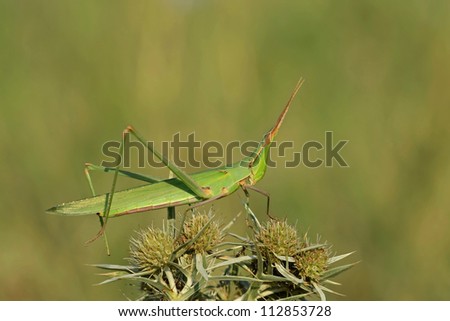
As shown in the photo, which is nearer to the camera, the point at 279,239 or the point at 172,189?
the point at 279,239

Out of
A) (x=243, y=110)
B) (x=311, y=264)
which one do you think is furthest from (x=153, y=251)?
(x=243, y=110)

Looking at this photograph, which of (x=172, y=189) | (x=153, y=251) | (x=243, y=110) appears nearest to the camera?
(x=153, y=251)

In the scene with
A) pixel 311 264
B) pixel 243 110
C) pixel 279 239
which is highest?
pixel 243 110

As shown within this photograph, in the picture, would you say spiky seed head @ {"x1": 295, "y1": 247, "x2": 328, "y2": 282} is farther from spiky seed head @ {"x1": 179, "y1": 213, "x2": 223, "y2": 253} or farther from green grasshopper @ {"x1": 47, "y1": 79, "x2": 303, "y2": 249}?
green grasshopper @ {"x1": 47, "y1": 79, "x2": 303, "y2": 249}

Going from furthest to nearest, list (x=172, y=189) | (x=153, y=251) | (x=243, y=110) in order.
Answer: (x=243, y=110)
(x=172, y=189)
(x=153, y=251)

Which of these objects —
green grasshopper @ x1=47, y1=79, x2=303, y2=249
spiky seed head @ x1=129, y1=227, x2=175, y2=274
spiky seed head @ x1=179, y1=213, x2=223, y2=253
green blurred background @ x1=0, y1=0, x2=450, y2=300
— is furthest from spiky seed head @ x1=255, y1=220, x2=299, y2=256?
green blurred background @ x1=0, y1=0, x2=450, y2=300

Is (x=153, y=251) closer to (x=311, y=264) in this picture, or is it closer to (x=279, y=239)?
(x=279, y=239)

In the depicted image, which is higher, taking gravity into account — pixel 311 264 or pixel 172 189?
pixel 172 189
